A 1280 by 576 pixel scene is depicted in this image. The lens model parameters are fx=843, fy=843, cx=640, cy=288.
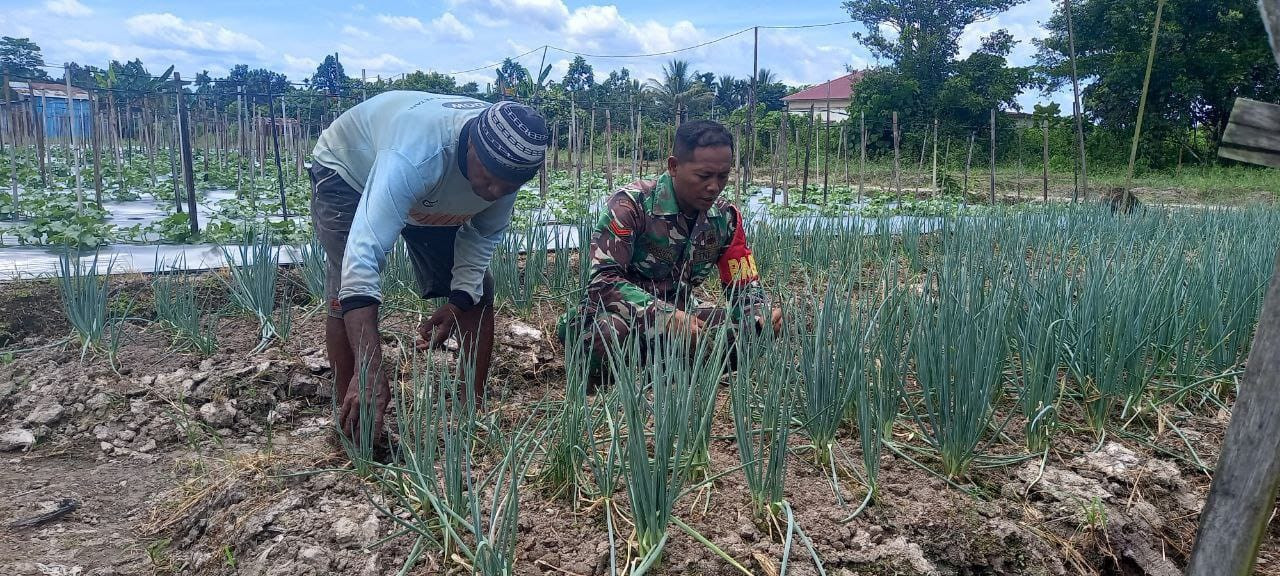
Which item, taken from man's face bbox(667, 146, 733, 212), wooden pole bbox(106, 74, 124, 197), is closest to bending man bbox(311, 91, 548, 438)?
man's face bbox(667, 146, 733, 212)

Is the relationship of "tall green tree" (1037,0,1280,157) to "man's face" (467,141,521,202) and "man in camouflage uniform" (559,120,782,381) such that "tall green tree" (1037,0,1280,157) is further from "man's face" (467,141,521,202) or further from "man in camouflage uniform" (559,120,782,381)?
"man's face" (467,141,521,202)

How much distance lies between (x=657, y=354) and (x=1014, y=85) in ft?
70.6

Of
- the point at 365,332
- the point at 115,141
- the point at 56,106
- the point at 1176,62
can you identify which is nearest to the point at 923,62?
the point at 1176,62

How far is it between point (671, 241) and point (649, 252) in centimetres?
10

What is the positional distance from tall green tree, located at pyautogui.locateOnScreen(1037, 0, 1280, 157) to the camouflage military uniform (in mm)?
17177

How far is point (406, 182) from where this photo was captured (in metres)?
1.93

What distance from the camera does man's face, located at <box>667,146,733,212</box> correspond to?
2.63 m

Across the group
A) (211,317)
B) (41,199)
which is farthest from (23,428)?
(41,199)

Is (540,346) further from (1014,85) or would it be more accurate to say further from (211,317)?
(1014,85)

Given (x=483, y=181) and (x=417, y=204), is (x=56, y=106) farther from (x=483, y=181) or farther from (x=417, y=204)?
(x=483, y=181)

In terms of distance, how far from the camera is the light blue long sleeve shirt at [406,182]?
1826 mm

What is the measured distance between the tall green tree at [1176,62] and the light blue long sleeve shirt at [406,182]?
18.1 metres

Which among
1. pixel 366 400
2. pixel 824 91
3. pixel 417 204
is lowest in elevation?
pixel 366 400

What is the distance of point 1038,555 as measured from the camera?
160 cm
